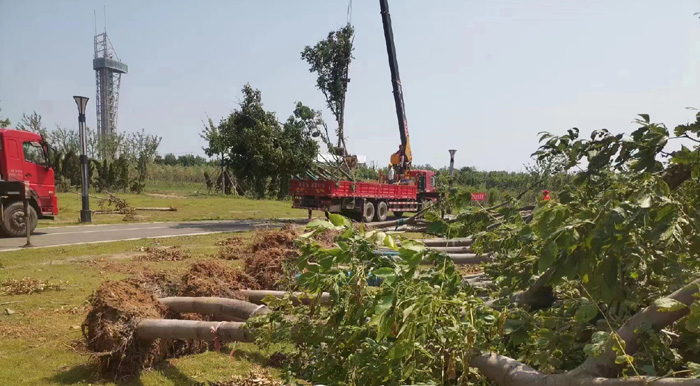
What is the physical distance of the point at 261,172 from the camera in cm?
2486

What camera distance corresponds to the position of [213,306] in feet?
16.2

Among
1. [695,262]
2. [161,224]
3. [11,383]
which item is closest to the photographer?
[695,262]

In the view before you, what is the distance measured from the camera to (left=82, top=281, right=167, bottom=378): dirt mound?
4418 mm

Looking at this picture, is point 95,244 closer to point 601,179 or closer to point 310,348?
point 310,348

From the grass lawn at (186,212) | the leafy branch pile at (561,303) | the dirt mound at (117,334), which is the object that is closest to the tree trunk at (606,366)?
the leafy branch pile at (561,303)

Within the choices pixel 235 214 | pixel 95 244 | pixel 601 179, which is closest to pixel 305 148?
pixel 235 214

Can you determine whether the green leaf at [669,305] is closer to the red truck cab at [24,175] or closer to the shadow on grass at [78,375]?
the shadow on grass at [78,375]

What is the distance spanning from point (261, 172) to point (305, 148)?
8.03ft

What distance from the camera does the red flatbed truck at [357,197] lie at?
18.4 meters

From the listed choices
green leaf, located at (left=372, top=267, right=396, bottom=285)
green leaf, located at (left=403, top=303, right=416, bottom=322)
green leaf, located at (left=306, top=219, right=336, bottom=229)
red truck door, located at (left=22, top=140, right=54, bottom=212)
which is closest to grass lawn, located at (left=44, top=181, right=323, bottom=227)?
red truck door, located at (left=22, top=140, right=54, bottom=212)

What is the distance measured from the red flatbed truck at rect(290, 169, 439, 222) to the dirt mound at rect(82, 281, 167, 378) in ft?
41.5

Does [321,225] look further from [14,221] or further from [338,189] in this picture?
[338,189]

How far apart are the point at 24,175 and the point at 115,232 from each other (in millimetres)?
2897

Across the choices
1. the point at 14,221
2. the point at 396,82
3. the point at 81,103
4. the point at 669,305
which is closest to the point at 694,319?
the point at 669,305
